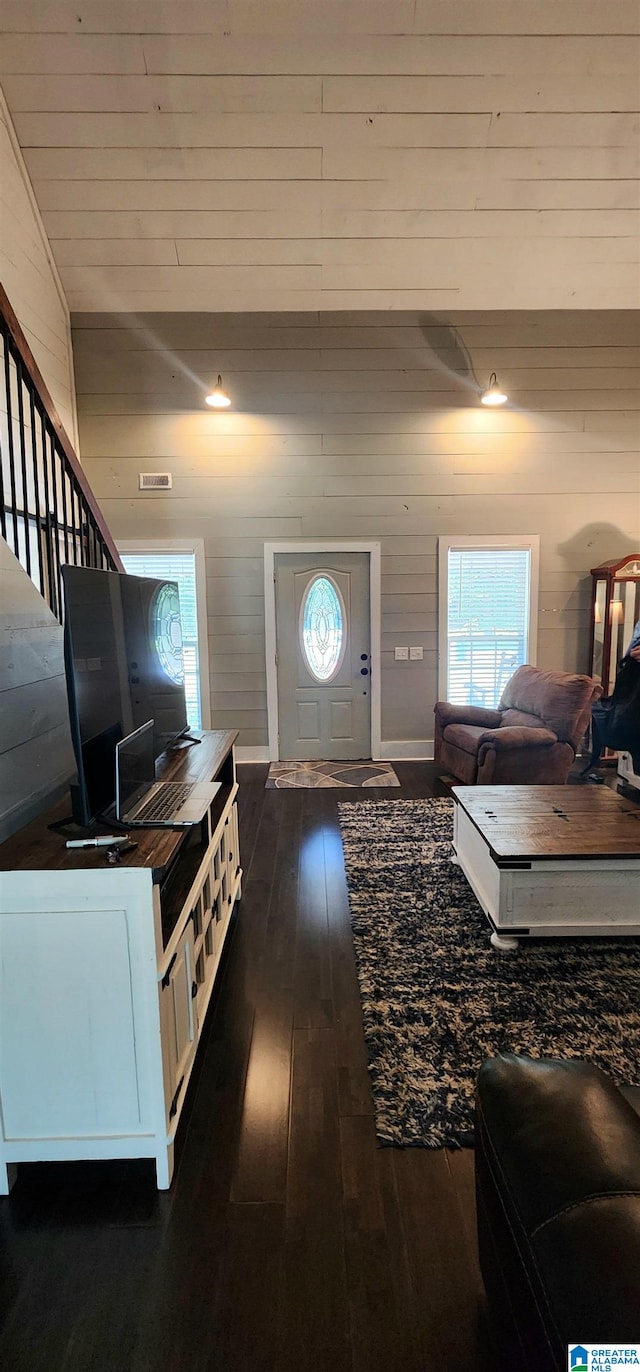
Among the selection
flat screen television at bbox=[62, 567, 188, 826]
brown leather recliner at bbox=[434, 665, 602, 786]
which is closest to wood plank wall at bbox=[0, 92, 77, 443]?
flat screen television at bbox=[62, 567, 188, 826]

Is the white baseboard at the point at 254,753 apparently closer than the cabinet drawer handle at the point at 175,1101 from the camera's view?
No

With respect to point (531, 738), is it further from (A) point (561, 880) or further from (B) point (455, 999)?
(B) point (455, 999)

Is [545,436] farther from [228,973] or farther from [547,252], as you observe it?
[228,973]

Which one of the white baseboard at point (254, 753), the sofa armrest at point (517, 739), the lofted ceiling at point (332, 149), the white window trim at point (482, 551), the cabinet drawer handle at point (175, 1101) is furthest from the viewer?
the white baseboard at point (254, 753)

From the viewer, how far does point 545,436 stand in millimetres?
5215

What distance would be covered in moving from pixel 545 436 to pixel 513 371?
23.5 inches

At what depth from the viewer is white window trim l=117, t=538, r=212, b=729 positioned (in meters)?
5.15

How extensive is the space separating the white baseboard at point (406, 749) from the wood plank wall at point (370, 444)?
21.4 inches

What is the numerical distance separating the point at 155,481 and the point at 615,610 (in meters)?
3.96

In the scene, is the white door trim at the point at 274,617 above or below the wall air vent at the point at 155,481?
below

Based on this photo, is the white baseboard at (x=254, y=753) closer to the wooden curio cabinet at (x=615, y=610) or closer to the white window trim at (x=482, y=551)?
the white window trim at (x=482, y=551)

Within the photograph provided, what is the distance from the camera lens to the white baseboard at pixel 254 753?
5449mm

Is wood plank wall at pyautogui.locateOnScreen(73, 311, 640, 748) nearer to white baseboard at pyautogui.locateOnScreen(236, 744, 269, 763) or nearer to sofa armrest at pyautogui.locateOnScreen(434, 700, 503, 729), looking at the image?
white baseboard at pyautogui.locateOnScreen(236, 744, 269, 763)

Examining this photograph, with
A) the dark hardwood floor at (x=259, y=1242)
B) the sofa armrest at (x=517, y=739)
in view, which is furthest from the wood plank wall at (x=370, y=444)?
the dark hardwood floor at (x=259, y=1242)
